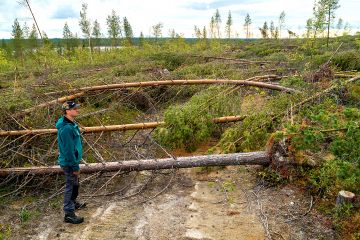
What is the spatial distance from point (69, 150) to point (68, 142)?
123 millimetres

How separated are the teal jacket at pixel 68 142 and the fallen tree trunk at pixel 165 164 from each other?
1.23m

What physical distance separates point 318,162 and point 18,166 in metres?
5.61

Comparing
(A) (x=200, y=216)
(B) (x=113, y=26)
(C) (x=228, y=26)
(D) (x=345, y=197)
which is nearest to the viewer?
(D) (x=345, y=197)

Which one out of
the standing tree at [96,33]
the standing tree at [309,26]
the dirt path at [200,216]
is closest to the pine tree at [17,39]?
the standing tree at [96,33]

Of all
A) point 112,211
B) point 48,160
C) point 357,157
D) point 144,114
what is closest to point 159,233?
point 112,211

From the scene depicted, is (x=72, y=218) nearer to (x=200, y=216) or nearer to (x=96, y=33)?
(x=200, y=216)

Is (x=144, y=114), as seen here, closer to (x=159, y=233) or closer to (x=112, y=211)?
(x=112, y=211)

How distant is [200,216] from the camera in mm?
5219

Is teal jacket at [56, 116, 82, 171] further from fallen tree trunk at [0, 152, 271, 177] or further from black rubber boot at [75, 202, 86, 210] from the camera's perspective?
fallen tree trunk at [0, 152, 271, 177]

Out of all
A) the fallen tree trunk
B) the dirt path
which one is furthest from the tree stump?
the fallen tree trunk

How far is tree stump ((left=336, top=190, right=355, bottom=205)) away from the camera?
15.7 ft

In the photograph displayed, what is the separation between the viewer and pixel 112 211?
18.0 feet

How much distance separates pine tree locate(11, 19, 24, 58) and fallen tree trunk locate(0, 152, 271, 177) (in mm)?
37037

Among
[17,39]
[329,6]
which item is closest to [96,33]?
[17,39]
